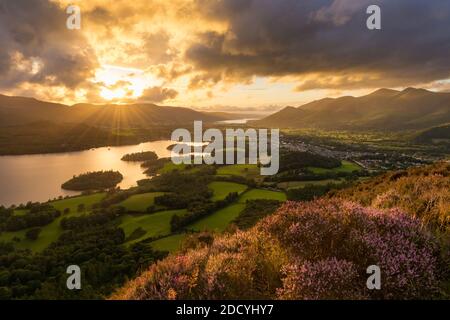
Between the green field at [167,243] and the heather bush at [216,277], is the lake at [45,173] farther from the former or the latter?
the heather bush at [216,277]

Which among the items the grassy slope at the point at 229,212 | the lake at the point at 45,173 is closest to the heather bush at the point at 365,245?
the grassy slope at the point at 229,212

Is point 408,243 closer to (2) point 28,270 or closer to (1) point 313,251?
(1) point 313,251

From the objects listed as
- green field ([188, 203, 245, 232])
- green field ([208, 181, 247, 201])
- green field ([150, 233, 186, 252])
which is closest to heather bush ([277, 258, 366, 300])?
green field ([150, 233, 186, 252])

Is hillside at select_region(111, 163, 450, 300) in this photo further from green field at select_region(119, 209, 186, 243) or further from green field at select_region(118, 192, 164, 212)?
green field at select_region(118, 192, 164, 212)

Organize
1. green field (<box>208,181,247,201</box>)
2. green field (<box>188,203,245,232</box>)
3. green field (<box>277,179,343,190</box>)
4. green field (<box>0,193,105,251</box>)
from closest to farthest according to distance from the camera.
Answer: green field (<box>188,203,245,232</box>), green field (<box>0,193,105,251</box>), green field (<box>208,181,247,201</box>), green field (<box>277,179,343,190</box>)

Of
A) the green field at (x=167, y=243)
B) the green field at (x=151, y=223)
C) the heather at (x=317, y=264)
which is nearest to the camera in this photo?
the heather at (x=317, y=264)

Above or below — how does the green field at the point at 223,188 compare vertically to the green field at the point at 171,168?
below

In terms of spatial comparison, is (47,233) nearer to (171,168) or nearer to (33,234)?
(33,234)
